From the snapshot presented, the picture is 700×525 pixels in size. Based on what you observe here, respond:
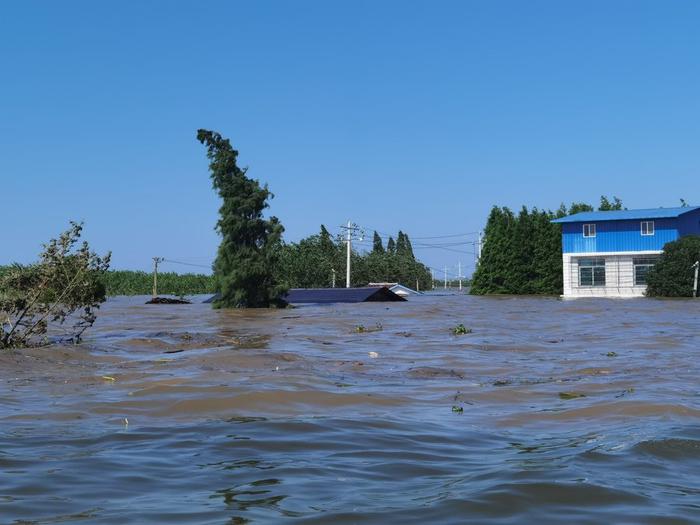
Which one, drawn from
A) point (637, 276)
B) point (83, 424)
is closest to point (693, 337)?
point (83, 424)

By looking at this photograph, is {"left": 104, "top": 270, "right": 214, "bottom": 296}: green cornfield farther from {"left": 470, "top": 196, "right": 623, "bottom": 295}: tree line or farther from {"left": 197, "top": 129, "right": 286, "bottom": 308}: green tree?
{"left": 197, "top": 129, "right": 286, "bottom": 308}: green tree

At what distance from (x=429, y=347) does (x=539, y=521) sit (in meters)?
9.16

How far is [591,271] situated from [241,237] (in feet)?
86.8

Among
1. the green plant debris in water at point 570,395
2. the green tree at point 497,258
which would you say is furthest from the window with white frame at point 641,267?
the green plant debris in water at point 570,395

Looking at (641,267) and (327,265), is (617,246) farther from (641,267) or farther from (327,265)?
(327,265)

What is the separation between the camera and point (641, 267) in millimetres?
47781

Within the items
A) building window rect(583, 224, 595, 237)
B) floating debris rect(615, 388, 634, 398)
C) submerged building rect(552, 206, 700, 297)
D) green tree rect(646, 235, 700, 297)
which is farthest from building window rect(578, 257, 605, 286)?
floating debris rect(615, 388, 634, 398)

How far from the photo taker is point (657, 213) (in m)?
48.2

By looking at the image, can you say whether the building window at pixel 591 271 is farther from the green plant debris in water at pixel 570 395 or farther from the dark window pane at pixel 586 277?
the green plant debris in water at pixel 570 395

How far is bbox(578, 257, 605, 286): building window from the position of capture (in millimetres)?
48938

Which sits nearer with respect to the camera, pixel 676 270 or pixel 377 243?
pixel 676 270

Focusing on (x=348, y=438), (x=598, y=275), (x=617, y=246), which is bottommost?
(x=348, y=438)

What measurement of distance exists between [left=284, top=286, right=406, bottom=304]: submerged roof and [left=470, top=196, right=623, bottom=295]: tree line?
56.4ft

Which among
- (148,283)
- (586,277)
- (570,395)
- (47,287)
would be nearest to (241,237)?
(47,287)
